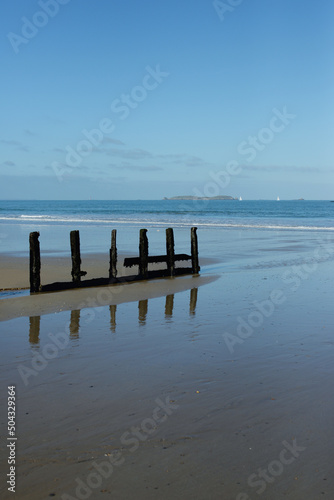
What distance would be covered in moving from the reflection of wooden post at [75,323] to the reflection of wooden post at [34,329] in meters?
0.62

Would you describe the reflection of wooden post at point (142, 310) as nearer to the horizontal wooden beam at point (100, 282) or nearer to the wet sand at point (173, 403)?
the wet sand at point (173, 403)

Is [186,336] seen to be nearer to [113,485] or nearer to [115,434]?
[115,434]

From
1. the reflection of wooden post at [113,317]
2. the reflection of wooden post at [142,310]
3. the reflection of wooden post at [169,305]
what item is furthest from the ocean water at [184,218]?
the reflection of wooden post at [113,317]

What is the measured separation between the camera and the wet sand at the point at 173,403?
411 centimetres

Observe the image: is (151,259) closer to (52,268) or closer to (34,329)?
(52,268)

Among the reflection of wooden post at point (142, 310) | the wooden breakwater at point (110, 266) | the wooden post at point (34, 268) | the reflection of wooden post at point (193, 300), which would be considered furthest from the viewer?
the wooden breakwater at point (110, 266)

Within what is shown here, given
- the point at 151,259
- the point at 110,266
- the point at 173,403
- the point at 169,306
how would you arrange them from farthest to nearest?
1. the point at 151,259
2. the point at 110,266
3. the point at 169,306
4. the point at 173,403

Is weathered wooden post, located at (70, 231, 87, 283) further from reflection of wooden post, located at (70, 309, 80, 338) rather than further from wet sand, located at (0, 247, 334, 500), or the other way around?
wet sand, located at (0, 247, 334, 500)

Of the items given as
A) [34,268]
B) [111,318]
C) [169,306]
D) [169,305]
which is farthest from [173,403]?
[34,268]

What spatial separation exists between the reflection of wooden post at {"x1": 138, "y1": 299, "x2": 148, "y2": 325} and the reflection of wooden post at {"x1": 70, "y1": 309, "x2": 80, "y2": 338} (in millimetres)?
1264

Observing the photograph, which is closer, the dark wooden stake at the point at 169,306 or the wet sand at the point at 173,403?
the wet sand at the point at 173,403

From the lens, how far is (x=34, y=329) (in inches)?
365

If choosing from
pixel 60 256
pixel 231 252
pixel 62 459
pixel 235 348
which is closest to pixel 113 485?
pixel 62 459

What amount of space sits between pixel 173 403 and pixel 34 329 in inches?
Result: 177
